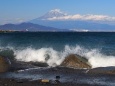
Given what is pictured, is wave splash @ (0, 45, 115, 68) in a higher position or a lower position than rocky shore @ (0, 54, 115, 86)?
lower

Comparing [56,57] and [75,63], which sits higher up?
[75,63]

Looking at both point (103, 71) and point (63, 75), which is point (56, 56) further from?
point (63, 75)

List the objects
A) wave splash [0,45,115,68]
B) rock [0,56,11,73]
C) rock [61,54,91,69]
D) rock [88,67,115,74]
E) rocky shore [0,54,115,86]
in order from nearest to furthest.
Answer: rocky shore [0,54,115,86] < rock [88,67,115,74] < rock [0,56,11,73] < rock [61,54,91,69] < wave splash [0,45,115,68]

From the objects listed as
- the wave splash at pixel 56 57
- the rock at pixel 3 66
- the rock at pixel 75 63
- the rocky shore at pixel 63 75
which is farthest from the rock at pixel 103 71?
the rock at pixel 3 66

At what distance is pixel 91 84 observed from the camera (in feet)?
73.3

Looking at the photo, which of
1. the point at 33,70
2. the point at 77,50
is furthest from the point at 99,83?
the point at 77,50

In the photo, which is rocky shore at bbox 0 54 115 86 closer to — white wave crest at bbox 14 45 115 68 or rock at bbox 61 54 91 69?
rock at bbox 61 54 91 69

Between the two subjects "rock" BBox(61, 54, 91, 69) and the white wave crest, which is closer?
"rock" BBox(61, 54, 91, 69)

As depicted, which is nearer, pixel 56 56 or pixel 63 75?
pixel 63 75

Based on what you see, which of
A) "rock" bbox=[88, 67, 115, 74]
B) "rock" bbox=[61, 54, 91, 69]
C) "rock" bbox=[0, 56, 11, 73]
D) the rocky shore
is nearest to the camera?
the rocky shore

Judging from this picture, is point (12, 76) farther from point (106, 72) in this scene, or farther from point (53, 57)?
point (53, 57)

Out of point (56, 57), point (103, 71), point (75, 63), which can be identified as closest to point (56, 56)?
point (56, 57)

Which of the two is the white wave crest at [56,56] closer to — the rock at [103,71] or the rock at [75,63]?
the rock at [75,63]

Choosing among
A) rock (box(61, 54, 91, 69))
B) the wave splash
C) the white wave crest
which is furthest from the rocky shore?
the white wave crest
